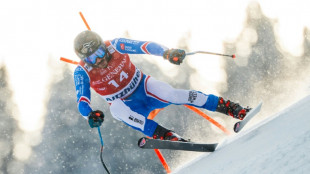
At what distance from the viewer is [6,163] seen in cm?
2166

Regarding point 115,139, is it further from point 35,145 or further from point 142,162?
point 35,145

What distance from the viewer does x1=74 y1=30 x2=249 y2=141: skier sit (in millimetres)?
3930

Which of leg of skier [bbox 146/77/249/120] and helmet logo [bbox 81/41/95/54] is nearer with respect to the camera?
leg of skier [bbox 146/77/249/120]

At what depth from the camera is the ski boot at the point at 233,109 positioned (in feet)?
12.3

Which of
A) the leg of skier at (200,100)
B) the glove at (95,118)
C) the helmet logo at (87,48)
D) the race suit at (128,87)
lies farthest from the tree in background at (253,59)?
the glove at (95,118)

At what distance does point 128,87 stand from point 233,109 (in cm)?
141

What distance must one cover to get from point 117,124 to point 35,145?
6.22 meters

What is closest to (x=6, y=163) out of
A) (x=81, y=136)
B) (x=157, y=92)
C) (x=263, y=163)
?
(x=81, y=136)

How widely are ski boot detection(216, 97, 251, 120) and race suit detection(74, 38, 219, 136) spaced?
0.46 feet

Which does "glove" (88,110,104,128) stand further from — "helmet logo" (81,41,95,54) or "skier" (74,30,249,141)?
"helmet logo" (81,41,95,54)

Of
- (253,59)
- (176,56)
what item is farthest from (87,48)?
(253,59)

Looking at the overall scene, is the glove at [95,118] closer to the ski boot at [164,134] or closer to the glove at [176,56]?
the ski boot at [164,134]

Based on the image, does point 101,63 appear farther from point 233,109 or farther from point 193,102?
point 233,109

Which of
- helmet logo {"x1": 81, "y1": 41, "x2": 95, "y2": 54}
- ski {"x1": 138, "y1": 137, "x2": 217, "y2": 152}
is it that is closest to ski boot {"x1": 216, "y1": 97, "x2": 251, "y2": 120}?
ski {"x1": 138, "y1": 137, "x2": 217, "y2": 152}
